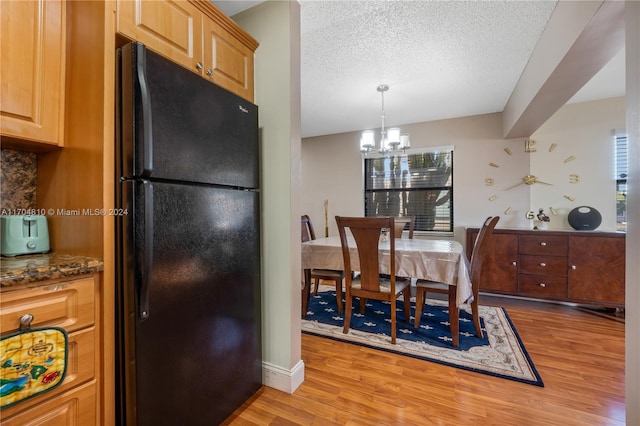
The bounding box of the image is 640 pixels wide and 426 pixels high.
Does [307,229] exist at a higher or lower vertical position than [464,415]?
higher

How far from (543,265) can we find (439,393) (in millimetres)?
2441

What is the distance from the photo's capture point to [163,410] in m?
1.09

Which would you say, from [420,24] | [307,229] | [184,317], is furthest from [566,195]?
[184,317]

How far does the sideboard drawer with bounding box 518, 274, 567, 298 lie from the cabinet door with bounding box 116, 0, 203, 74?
3.86 meters

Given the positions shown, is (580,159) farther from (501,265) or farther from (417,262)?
(417,262)

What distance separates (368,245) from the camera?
89.0 inches

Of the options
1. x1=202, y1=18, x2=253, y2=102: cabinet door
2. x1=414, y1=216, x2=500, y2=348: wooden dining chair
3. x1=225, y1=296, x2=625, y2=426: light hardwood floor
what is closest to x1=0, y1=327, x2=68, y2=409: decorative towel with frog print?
x1=225, y1=296, x2=625, y2=426: light hardwood floor

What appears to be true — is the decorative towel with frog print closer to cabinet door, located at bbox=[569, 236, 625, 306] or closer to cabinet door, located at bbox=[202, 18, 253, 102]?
cabinet door, located at bbox=[202, 18, 253, 102]

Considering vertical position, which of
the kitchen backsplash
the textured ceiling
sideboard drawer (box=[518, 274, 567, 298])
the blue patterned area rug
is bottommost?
the blue patterned area rug

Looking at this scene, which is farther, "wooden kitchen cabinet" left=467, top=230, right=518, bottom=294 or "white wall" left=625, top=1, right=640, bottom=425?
"wooden kitchen cabinet" left=467, top=230, right=518, bottom=294

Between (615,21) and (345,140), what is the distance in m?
3.60

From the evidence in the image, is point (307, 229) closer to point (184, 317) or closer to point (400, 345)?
point (400, 345)

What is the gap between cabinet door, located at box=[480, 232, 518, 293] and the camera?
3281 millimetres

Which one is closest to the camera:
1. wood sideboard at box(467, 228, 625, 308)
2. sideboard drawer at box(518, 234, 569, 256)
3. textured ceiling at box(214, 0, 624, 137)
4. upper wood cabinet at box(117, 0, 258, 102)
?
upper wood cabinet at box(117, 0, 258, 102)
